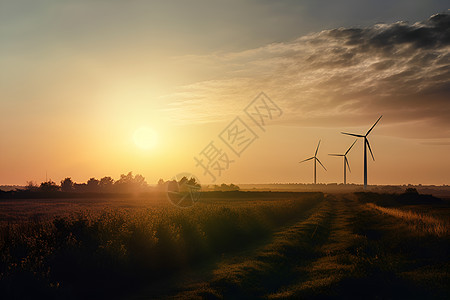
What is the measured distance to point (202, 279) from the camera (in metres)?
18.1

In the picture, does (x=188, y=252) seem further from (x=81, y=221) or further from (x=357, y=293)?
(x=357, y=293)

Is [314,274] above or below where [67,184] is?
below

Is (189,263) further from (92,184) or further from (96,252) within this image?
(92,184)

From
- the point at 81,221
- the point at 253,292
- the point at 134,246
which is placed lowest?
the point at 253,292

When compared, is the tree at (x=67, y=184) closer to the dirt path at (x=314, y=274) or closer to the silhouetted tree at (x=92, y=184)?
the silhouetted tree at (x=92, y=184)

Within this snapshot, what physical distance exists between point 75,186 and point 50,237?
187m

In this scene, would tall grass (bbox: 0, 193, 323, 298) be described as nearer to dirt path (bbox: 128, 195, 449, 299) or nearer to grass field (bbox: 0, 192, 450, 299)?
grass field (bbox: 0, 192, 450, 299)

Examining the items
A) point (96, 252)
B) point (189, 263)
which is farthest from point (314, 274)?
point (96, 252)

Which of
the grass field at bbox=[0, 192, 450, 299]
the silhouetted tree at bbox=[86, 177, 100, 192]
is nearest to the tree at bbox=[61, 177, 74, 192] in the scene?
the silhouetted tree at bbox=[86, 177, 100, 192]

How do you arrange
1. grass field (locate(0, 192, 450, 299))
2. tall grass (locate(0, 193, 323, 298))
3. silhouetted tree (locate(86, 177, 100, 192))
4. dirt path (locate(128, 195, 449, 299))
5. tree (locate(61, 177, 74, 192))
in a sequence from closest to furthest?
tall grass (locate(0, 193, 323, 298))
grass field (locate(0, 192, 450, 299))
dirt path (locate(128, 195, 449, 299))
tree (locate(61, 177, 74, 192))
silhouetted tree (locate(86, 177, 100, 192))

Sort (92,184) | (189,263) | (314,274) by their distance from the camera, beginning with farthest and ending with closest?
(92,184) < (189,263) < (314,274)

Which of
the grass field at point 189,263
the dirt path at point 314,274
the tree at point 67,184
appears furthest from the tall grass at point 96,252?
the tree at point 67,184

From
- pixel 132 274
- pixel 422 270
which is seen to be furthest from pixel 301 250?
pixel 132 274

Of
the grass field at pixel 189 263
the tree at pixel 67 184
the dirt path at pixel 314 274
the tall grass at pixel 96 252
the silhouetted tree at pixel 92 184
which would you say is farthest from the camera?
the silhouetted tree at pixel 92 184
